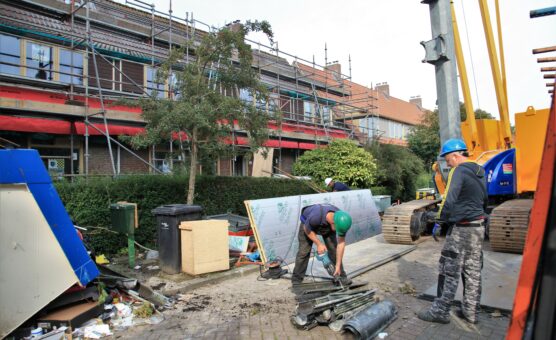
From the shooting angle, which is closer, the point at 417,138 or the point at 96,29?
the point at 96,29

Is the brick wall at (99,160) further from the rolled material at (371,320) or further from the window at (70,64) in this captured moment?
the rolled material at (371,320)

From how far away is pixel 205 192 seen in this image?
10.1 m

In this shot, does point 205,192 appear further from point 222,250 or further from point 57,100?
point 57,100

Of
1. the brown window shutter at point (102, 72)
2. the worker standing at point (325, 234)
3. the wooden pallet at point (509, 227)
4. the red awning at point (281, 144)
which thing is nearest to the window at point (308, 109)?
the red awning at point (281, 144)

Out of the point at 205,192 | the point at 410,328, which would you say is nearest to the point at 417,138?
the point at 205,192

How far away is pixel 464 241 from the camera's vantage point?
4.31 m

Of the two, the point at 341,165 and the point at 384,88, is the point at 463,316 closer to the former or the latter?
the point at 341,165

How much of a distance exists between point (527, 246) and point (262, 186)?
1067cm

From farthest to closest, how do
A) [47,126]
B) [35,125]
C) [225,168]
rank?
[225,168]
[47,126]
[35,125]

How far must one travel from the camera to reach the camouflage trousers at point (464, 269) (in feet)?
14.0

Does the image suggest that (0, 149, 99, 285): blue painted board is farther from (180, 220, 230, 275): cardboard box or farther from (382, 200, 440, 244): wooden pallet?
(382, 200, 440, 244): wooden pallet

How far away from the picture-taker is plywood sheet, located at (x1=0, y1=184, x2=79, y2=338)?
401 cm

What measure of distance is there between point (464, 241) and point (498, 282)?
200 cm

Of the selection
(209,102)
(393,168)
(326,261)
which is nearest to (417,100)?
(393,168)
